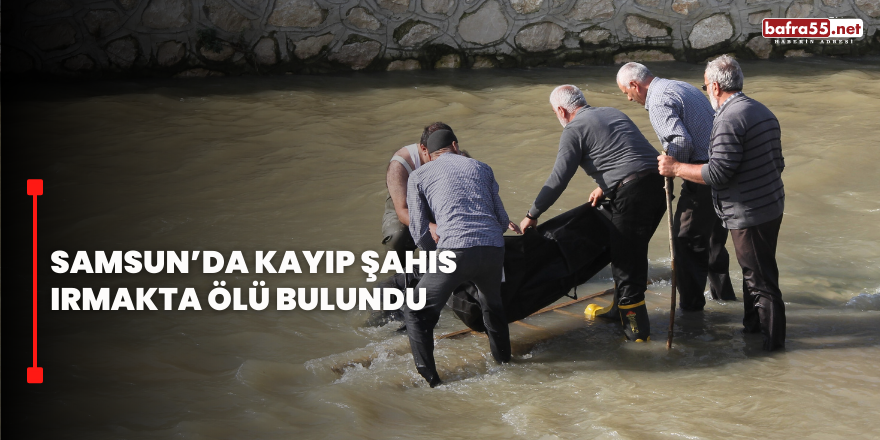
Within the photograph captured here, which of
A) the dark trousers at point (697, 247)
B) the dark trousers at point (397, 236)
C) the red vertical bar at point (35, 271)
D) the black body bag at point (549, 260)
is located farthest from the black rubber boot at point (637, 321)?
the red vertical bar at point (35, 271)

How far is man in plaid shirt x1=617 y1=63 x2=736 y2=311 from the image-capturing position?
14.7 feet

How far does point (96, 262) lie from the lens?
230 inches

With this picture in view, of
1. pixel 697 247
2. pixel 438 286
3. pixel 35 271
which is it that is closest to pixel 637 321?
pixel 697 247

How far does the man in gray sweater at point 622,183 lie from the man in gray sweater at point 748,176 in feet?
0.79

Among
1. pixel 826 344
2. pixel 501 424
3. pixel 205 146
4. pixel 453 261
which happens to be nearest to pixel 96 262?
pixel 205 146

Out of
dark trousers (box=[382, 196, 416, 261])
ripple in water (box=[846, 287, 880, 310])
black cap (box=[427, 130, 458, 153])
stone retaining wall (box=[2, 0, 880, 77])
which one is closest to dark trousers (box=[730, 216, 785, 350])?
ripple in water (box=[846, 287, 880, 310])

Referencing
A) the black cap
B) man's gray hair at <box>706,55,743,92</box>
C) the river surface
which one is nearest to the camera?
the river surface

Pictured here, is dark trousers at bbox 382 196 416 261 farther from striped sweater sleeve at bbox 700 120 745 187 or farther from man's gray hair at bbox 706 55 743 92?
man's gray hair at bbox 706 55 743 92

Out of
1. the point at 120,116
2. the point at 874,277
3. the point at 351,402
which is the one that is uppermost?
the point at 120,116

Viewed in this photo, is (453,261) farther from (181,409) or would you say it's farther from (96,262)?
(96,262)

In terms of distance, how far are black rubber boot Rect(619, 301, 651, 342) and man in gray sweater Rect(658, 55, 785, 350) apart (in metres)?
0.59

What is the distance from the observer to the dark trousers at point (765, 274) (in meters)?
4.14

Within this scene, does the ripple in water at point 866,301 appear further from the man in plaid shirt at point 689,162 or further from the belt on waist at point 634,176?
the belt on waist at point 634,176

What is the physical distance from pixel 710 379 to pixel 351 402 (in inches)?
71.1
